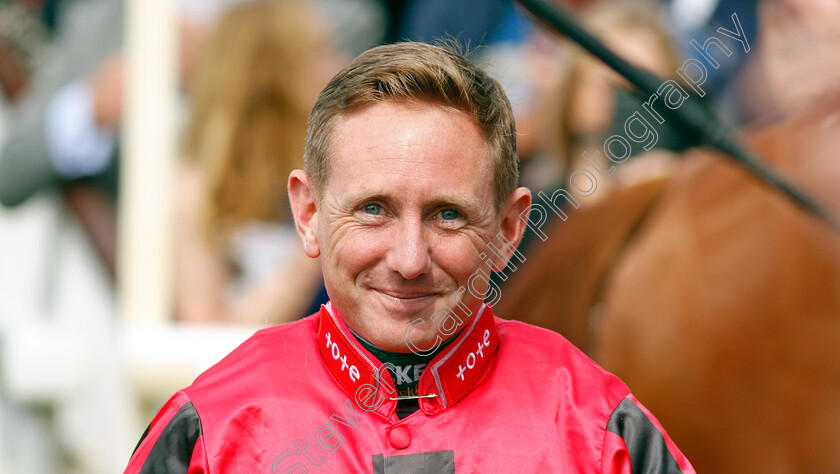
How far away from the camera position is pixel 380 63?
2.32 feet

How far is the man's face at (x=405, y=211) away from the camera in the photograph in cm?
68

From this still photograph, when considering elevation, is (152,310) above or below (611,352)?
below

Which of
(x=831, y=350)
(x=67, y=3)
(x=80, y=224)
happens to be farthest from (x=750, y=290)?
(x=67, y=3)

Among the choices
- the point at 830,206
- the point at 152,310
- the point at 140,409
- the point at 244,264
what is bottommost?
the point at 140,409

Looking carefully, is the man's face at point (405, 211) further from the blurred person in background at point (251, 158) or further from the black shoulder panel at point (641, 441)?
the blurred person in background at point (251, 158)

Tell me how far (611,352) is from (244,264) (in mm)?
1064

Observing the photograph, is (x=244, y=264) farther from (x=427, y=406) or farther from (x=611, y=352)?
(x=427, y=406)

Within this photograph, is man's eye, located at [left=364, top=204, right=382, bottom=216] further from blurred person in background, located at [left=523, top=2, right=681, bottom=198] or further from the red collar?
blurred person in background, located at [left=523, top=2, right=681, bottom=198]

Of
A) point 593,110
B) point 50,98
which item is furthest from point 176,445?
point 50,98

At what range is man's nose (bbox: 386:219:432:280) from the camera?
26.1 inches

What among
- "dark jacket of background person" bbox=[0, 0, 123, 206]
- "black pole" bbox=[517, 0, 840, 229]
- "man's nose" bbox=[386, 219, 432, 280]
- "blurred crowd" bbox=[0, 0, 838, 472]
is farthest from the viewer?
"dark jacket of background person" bbox=[0, 0, 123, 206]

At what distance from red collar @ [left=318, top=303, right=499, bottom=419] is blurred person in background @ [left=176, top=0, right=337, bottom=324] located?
139 centimetres

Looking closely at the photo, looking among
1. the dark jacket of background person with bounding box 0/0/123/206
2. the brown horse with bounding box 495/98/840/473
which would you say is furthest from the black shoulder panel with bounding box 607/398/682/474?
the dark jacket of background person with bounding box 0/0/123/206

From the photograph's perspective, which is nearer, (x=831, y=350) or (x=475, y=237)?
(x=475, y=237)
